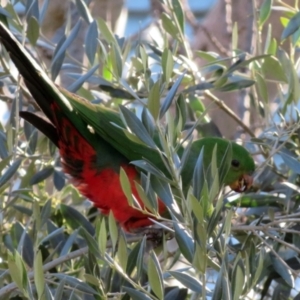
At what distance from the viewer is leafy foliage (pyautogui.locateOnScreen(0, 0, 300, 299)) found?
1127mm

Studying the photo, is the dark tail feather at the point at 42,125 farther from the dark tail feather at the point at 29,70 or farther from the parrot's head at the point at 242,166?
the parrot's head at the point at 242,166

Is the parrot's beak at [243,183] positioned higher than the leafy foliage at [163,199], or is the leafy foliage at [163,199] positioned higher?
the leafy foliage at [163,199]

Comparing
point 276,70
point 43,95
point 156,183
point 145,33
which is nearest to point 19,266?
point 156,183

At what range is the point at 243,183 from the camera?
196 cm

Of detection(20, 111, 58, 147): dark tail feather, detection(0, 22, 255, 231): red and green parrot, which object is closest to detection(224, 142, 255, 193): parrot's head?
detection(0, 22, 255, 231): red and green parrot

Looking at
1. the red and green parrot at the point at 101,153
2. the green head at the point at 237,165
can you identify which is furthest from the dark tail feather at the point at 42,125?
the green head at the point at 237,165

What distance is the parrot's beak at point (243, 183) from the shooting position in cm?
192

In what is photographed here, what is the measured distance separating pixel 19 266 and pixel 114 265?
6.5 inches

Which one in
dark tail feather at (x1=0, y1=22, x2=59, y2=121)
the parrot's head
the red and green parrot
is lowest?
the parrot's head

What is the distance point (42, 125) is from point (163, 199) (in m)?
0.64

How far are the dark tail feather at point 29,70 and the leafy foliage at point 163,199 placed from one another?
0.06 m

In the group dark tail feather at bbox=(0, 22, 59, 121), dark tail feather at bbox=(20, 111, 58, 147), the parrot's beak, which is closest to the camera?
dark tail feather at bbox=(0, 22, 59, 121)

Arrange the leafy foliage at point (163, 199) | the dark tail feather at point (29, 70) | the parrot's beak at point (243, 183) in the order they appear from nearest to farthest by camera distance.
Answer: the leafy foliage at point (163, 199) → the dark tail feather at point (29, 70) → the parrot's beak at point (243, 183)

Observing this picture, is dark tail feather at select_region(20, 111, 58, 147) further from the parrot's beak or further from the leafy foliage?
the parrot's beak
